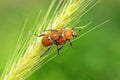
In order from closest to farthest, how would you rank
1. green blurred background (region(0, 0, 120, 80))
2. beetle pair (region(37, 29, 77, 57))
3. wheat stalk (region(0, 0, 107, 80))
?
wheat stalk (region(0, 0, 107, 80)) < beetle pair (region(37, 29, 77, 57)) < green blurred background (region(0, 0, 120, 80))

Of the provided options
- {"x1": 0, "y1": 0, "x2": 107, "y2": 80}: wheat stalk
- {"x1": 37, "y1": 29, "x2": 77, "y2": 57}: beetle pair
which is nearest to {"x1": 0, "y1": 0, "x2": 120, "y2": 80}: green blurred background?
{"x1": 37, "y1": 29, "x2": 77, "y2": 57}: beetle pair

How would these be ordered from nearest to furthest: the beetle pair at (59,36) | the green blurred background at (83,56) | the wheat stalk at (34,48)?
the wheat stalk at (34,48)
the beetle pair at (59,36)
the green blurred background at (83,56)

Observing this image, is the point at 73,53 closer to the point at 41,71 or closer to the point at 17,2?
the point at 41,71

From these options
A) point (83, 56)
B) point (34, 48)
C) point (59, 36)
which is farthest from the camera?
point (83, 56)

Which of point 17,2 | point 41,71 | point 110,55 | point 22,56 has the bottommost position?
point 110,55

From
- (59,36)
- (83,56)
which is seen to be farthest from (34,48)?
(83,56)

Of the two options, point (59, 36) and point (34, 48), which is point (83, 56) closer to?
point (59, 36)

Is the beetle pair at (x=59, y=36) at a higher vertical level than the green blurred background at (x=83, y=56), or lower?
higher

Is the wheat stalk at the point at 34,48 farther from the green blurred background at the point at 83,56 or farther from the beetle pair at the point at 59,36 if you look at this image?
the green blurred background at the point at 83,56

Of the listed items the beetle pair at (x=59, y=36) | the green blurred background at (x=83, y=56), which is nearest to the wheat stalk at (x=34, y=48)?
the beetle pair at (x=59, y=36)

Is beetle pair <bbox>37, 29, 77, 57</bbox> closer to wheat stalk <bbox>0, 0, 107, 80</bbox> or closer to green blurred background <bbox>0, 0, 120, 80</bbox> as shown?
wheat stalk <bbox>0, 0, 107, 80</bbox>

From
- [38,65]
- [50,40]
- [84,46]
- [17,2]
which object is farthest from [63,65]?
[17,2]
